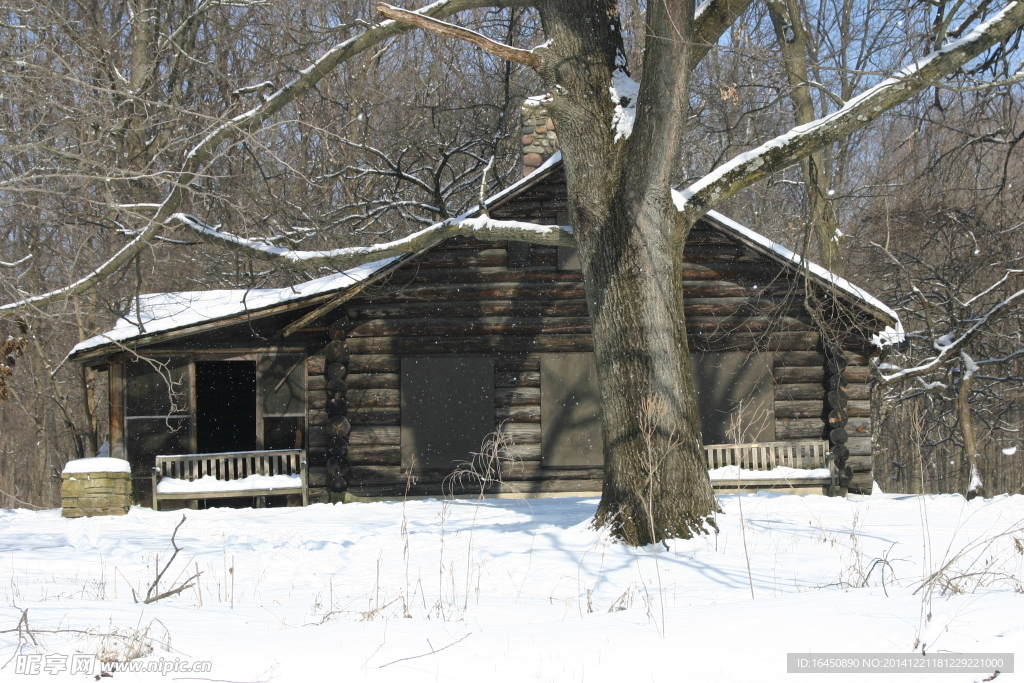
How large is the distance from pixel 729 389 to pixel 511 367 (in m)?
3.40

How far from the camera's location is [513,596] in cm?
626

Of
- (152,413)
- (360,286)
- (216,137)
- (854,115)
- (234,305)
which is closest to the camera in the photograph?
(854,115)

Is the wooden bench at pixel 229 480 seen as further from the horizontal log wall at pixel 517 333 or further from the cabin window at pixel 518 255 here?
the cabin window at pixel 518 255

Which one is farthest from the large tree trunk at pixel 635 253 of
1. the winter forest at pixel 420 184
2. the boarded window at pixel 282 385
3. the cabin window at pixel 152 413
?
the cabin window at pixel 152 413

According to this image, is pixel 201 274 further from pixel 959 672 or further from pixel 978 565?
pixel 959 672

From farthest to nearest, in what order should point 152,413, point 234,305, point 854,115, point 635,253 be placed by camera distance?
point 152,413
point 234,305
point 635,253
point 854,115

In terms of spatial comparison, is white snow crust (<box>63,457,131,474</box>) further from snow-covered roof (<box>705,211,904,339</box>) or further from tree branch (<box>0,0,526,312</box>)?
snow-covered roof (<box>705,211,904,339</box>)

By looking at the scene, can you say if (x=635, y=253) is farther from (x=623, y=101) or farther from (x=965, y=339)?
(x=965, y=339)

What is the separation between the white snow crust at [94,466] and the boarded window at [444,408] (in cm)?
403

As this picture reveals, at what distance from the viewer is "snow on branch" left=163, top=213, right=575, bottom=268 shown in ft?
29.2

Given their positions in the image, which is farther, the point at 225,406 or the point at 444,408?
the point at 225,406

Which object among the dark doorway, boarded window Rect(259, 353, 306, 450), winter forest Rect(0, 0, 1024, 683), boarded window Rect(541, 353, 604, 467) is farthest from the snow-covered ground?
the dark doorway

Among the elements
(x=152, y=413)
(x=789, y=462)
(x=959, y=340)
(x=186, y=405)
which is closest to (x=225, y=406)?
(x=152, y=413)

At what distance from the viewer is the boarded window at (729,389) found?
14.0 m
